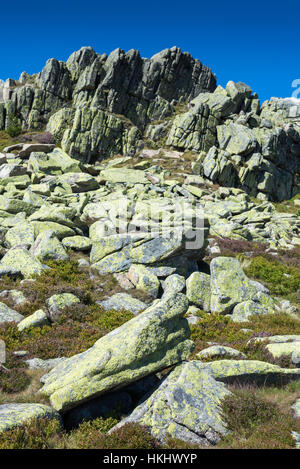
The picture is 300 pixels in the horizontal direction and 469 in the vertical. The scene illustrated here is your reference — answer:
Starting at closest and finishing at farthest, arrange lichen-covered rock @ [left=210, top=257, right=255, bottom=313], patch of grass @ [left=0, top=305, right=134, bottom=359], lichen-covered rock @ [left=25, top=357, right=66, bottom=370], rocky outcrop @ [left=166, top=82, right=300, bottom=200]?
1. lichen-covered rock @ [left=25, top=357, right=66, bottom=370]
2. patch of grass @ [left=0, top=305, right=134, bottom=359]
3. lichen-covered rock @ [left=210, top=257, right=255, bottom=313]
4. rocky outcrop @ [left=166, top=82, right=300, bottom=200]

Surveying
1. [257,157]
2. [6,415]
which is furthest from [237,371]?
[257,157]

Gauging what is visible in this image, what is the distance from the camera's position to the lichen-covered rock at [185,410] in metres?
7.14

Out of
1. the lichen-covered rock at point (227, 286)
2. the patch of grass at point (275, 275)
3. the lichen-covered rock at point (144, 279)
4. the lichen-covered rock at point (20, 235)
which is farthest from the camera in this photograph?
the lichen-covered rock at point (20, 235)

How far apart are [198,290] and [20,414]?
37.5 ft

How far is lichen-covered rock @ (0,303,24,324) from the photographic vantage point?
12462mm

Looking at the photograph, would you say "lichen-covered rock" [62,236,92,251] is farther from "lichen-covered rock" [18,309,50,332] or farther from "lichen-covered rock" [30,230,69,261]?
"lichen-covered rock" [18,309,50,332]

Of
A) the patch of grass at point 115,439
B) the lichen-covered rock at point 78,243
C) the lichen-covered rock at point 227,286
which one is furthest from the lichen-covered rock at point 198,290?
the patch of grass at point 115,439

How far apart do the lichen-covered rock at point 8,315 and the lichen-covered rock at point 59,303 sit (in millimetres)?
1256

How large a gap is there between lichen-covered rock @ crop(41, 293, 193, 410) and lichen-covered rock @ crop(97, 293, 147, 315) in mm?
5551

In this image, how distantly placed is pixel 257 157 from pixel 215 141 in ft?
34.0

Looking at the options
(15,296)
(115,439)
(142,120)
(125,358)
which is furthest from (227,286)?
(142,120)

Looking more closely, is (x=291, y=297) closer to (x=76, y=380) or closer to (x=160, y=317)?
→ (x=160, y=317)

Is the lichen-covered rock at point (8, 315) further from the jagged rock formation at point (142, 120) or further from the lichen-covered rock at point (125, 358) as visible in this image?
the jagged rock formation at point (142, 120)

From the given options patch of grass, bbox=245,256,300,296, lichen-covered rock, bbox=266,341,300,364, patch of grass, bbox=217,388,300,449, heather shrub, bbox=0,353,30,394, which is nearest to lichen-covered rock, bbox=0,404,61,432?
heather shrub, bbox=0,353,30,394
